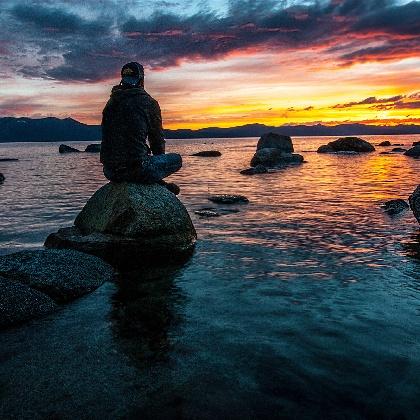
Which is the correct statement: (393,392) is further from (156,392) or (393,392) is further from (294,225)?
(294,225)

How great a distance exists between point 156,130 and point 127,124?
0.76m

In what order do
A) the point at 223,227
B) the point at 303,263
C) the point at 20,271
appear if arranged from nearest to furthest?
the point at 20,271
the point at 303,263
the point at 223,227

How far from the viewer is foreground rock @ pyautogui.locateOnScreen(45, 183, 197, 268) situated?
929 cm

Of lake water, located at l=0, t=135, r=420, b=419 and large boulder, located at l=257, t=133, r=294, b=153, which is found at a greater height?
large boulder, located at l=257, t=133, r=294, b=153

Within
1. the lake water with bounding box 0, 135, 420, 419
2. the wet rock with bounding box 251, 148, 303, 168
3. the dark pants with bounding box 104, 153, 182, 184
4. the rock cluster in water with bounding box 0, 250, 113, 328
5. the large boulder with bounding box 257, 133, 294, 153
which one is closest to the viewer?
the lake water with bounding box 0, 135, 420, 419

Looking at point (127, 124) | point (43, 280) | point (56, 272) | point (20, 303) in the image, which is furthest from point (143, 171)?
point (20, 303)

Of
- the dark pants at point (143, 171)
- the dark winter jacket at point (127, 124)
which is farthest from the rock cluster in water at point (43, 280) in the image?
the dark winter jacket at point (127, 124)

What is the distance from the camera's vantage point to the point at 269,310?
653cm

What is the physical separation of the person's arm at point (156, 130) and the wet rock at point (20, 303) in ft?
17.2

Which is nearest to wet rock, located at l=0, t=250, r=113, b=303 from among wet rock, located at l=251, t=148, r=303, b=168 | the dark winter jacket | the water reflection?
the water reflection

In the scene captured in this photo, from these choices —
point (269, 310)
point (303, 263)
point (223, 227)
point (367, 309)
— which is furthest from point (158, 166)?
point (367, 309)

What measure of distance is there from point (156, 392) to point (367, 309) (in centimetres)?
363

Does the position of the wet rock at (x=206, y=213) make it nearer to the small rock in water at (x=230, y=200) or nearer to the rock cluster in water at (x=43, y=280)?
the small rock in water at (x=230, y=200)

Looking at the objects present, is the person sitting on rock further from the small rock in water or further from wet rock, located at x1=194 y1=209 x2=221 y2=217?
the small rock in water
